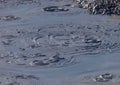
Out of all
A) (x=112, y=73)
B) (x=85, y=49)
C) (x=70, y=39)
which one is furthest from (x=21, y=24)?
(x=112, y=73)

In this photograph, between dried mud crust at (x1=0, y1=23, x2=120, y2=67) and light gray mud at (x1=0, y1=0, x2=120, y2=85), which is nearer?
light gray mud at (x1=0, y1=0, x2=120, y2=85)

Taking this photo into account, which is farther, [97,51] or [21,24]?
[21,24]

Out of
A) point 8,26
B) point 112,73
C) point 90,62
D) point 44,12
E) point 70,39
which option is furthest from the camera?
point 44,12

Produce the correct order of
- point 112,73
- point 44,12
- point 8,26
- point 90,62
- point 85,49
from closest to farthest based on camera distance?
point 112,73
point 90,62
point 85,49
point 8,26
point 44,12

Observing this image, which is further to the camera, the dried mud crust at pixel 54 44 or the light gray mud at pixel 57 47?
the dried mud crust at pixel 54 44

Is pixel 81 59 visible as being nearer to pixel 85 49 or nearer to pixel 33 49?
pixel 85 49
